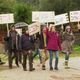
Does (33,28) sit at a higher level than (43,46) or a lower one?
higher

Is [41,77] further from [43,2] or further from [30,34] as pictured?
[43,2]

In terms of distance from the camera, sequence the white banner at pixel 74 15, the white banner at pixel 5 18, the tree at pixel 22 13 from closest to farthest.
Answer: the white banner at pixel 5 18 < the white banner at pixel 74 15 < the tree at pixel 22 13

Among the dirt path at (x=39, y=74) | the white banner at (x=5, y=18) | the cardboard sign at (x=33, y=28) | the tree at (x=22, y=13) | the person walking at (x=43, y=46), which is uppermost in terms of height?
the tree at (x=22, y=13)

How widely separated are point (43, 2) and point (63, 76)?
4823 cm

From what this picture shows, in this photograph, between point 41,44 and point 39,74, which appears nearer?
point 39,74

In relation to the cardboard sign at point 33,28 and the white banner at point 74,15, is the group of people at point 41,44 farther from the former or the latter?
the white banner at point 74,15

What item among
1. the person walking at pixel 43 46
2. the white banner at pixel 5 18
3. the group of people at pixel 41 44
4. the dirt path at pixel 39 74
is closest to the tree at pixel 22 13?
the white banner at pixel 5 18

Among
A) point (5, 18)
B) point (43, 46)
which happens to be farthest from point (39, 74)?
point (5, 18)

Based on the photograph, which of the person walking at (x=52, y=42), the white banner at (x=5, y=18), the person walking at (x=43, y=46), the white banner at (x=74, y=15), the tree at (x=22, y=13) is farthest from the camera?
the tree at (x=22, y=13)

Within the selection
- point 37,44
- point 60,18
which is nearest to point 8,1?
point 60,18

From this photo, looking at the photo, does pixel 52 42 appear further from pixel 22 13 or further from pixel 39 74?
pixel 22 13

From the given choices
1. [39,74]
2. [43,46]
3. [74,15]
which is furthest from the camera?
[74,15]

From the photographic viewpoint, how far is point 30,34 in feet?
59.9

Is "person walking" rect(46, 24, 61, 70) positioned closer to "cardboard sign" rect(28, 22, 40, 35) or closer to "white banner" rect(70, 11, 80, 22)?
"cardboard sign" rect(28, 22, 40, 35)
